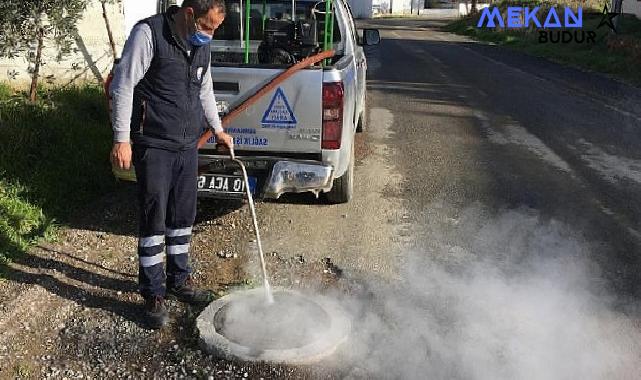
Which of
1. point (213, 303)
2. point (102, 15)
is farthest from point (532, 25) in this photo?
point (213, 303)

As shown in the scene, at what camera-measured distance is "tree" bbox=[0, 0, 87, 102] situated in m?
6.50

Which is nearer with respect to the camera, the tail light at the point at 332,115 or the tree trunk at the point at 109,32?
the tail light at the point at 332,115

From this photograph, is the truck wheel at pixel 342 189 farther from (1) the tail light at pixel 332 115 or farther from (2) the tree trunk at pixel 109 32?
(2) the tree trunk at pixel 109 32

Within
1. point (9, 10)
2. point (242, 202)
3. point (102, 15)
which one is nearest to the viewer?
point (242, 202)

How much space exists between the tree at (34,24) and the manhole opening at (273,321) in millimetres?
4566

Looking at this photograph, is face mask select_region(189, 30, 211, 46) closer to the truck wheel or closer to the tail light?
the tail light

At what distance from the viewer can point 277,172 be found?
4383 mm

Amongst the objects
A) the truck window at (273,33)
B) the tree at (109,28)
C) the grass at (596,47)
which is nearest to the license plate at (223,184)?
the truck window at (273,33)

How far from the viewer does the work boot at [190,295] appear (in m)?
3.78

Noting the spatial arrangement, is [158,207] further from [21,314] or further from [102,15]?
[102,15]

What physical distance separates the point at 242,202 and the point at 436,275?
2030 millimetres

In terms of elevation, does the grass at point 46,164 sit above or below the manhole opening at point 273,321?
above

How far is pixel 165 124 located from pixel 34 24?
428 centimetres

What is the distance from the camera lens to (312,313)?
3.68m
